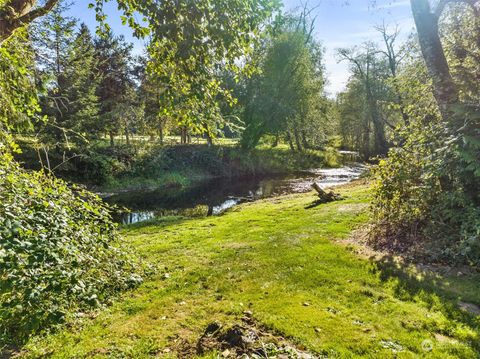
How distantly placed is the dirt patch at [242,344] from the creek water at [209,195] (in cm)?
1461

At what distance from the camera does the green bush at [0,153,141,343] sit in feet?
12.5

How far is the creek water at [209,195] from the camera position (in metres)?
21.2

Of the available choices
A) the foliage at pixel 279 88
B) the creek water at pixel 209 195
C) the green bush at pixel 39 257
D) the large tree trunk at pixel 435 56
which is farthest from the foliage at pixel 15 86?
the foliage at pixel 279 88

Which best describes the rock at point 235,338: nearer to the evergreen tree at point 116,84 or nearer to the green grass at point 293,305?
the green grass at point 293,305

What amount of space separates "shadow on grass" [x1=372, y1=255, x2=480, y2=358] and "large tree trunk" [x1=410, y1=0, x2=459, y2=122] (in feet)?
14.9

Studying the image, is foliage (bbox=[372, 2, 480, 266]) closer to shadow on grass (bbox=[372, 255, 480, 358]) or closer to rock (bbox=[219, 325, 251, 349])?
shadow on grass (bbox=[372, 255, 480, 358])

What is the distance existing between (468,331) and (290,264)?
393 centimetres

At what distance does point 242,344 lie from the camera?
4773 millimetres

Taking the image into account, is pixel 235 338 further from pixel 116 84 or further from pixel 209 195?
pixel 116 84

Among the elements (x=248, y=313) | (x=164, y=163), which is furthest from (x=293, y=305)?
(x=164, y=163)

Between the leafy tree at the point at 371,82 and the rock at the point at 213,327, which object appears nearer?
the rock at the point at 213,327

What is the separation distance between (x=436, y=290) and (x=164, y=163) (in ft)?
100

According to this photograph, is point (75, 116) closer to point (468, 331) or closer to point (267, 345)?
point (267, 345)

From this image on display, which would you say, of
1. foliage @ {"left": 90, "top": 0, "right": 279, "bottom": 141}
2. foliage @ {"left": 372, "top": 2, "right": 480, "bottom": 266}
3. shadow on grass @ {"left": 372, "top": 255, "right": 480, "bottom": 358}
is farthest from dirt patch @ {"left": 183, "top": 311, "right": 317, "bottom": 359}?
foliage @ {"left": 372, "top": 2, "right": 480, "bottom": 266}
